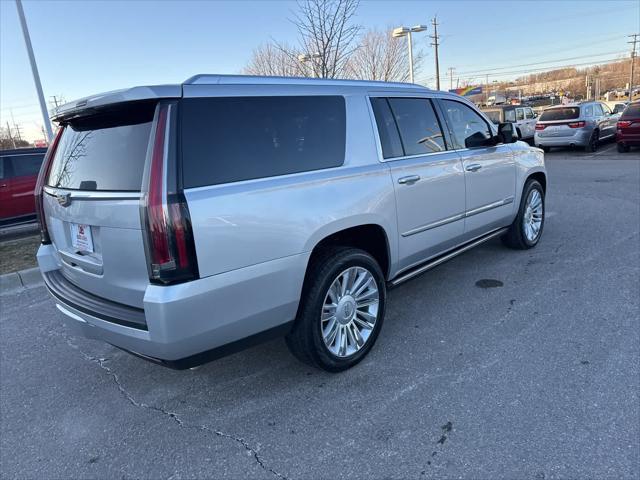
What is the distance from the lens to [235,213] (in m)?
2.38

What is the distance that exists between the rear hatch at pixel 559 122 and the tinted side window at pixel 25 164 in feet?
50.4

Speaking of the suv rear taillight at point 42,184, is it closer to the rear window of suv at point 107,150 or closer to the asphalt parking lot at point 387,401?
the rear window of suv at point 107,150

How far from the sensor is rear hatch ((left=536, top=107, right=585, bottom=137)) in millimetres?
15469

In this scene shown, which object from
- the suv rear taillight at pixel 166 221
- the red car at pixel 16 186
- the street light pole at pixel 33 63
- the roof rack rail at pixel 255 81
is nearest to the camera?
the suv rear taillight at pixel 166 221

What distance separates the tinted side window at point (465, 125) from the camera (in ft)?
14.3

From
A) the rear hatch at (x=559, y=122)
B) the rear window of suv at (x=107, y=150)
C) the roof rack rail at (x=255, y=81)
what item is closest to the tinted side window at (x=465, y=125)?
the roof rack rail at (x=255, y=81)

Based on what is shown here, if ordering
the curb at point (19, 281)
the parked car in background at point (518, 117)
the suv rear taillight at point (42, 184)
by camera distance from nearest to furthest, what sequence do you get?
the suv rear taillight at point (42, 184) < the curb at point (19, 281) < the parked car in background at point (518, 117)

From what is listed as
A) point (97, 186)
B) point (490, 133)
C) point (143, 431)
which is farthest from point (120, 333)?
point (490, 133)

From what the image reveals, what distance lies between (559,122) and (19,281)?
16.3 m

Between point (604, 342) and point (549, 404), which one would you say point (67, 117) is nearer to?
point (549, 404)

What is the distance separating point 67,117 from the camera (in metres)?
2.83

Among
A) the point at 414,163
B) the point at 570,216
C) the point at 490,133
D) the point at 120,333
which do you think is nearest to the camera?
the point at 120,333

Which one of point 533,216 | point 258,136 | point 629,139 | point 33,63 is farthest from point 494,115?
point 258,136

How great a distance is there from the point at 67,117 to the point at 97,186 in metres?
0.62
